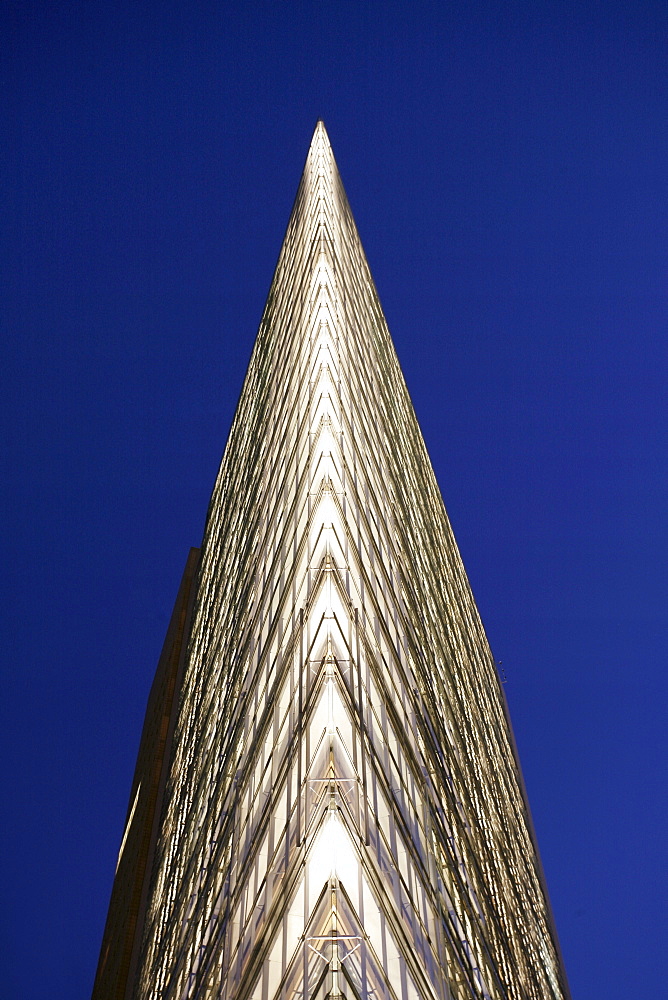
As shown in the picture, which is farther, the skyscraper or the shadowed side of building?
the shadowed side of building

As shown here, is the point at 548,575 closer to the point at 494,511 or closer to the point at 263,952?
the point at 494,511

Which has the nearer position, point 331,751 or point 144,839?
point 331,751

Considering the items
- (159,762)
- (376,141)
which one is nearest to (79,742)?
(159,762)

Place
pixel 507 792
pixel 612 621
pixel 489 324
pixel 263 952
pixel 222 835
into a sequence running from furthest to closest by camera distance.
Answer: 1. pixel 489 324
2. pixel 612 621
3. pixel 507 792
4. pixel 222 835
5. pixel 263 952

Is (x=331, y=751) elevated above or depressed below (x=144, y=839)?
below

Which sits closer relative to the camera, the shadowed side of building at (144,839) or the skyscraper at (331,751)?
the skyscraper at (331,751)

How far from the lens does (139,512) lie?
198 ft

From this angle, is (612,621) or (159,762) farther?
(612,621)

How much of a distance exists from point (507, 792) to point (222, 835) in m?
11.7

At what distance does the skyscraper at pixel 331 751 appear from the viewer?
27.1 ft

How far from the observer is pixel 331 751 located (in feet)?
28.6

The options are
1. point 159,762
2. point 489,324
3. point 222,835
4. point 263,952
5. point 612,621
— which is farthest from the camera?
point 489,324

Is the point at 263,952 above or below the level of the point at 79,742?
below

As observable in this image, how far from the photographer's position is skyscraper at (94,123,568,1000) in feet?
27.1
